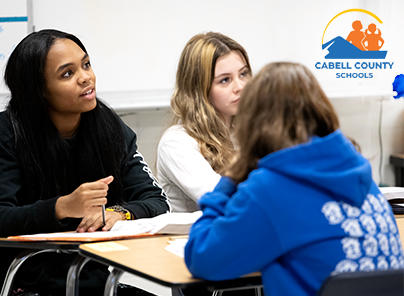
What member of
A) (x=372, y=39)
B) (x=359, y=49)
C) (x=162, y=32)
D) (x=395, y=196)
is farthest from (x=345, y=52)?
(x=395, y=196)

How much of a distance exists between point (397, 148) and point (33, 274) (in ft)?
9.20

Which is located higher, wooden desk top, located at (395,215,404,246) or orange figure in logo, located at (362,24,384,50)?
orange figure in logo, located at (362,24,384,50)

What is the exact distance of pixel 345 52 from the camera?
350cm

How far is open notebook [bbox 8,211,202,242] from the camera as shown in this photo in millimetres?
1368

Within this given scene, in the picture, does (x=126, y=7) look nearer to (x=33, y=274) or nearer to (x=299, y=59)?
(x=299, y=59)

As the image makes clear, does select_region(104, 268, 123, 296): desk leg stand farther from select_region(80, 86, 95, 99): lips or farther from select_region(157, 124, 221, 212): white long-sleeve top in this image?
select_region(80, 86, 95, 99): lips

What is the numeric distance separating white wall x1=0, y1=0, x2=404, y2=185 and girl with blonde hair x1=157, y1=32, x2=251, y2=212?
Result: 104 centimetres

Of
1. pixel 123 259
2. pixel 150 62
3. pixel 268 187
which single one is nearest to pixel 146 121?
pixel 150 62

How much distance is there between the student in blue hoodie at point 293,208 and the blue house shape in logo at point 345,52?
2574 mm

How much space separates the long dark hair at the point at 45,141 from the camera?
1.72m

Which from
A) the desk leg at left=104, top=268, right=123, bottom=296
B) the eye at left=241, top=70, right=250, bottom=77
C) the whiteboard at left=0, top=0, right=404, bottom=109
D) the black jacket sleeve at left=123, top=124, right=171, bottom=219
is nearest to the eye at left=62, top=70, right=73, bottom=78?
the black jacket sleeve at left=123, top=124, right=171, bottom=219

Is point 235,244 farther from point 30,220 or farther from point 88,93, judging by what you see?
point 88,93

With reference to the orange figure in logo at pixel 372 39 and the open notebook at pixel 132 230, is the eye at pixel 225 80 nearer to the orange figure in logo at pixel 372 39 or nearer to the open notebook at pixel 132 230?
the open notebook at pixel 132 230

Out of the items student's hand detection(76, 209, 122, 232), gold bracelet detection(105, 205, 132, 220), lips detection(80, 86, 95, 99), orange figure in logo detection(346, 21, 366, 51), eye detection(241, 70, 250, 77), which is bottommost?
gold bracelet detection(105, 205, 132, 220)
